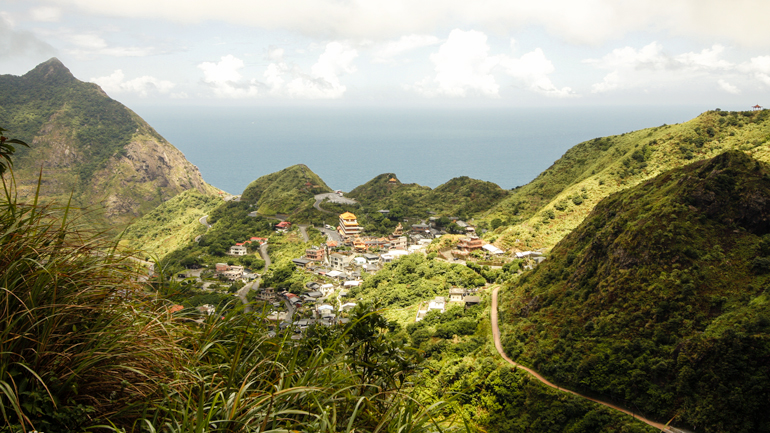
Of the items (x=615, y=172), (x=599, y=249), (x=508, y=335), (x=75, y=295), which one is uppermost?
(x=615, y=172)

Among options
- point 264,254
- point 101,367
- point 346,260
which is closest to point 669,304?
point 101,367

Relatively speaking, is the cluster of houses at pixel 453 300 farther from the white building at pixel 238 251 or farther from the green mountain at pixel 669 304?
the white building at pixel 238 251

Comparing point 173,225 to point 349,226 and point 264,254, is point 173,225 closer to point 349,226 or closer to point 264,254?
point 264,254

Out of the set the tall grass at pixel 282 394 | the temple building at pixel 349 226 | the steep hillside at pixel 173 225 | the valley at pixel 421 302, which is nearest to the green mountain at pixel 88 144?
the steep hillside at pixel 173 225

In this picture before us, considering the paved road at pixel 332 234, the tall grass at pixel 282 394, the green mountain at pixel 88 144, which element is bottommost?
the paved road at pixel 332 234

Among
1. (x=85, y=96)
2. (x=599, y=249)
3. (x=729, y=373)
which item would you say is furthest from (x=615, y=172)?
(x=85, y=96)

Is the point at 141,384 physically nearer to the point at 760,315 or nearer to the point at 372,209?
the point at 760,315
